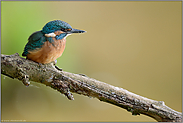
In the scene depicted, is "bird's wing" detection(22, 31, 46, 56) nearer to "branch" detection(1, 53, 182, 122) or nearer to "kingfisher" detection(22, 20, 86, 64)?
"kingfisher" detection(22, 20, 86, 64)

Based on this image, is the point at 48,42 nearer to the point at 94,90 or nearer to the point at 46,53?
the point at 46,53

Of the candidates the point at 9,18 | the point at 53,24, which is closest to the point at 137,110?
the point at 53,24

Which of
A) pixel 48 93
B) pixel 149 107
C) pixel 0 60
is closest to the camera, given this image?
pixel 0 60

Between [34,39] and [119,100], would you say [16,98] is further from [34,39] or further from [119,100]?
[119,100]

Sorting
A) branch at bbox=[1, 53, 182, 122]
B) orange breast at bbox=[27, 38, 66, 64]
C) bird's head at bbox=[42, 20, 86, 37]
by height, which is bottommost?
branch at bbox=[1, 53, 182, 122]

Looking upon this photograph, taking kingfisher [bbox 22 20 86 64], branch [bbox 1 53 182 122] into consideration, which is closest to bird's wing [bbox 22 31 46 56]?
kingfisher [bbox 22 20 86 64]

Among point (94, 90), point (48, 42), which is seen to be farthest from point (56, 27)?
point (94, 90)

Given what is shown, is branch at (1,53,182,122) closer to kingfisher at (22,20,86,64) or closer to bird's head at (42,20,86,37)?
kingfisher at (22,20,86,64)

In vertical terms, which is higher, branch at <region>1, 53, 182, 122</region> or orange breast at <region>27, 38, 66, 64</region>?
orange breast at <region>27, 38, 66, 64</region>
